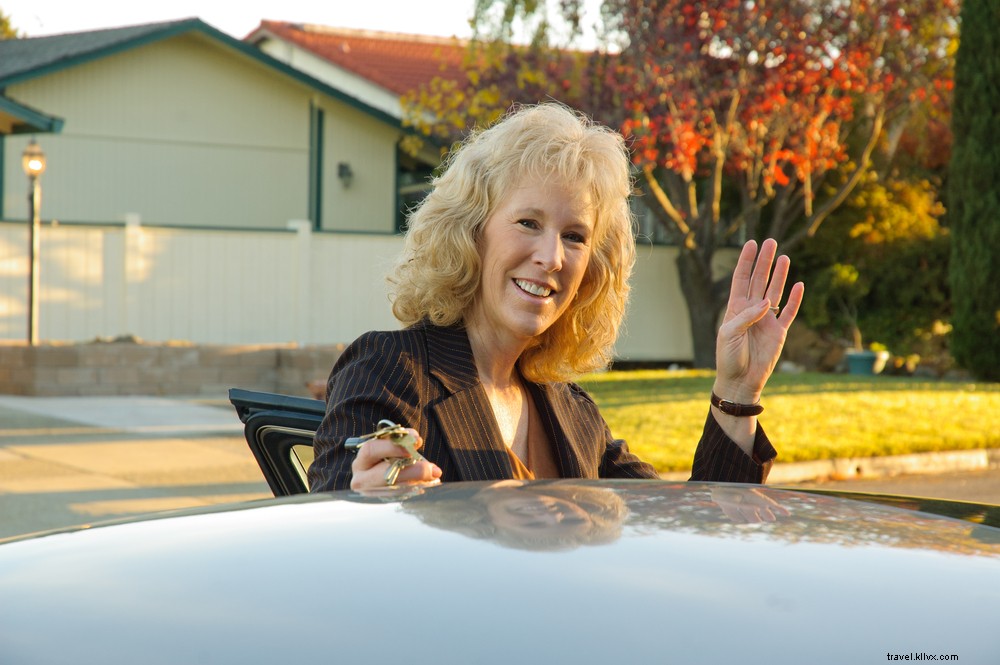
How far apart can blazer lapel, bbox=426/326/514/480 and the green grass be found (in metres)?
5.76

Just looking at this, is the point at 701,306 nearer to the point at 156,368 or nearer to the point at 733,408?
the point at 156,368

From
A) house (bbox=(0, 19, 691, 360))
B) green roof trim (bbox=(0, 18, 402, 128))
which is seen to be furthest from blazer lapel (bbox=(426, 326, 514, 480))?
green roof trim (bbox=(0, 18, 402, 128))

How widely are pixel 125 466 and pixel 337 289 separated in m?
8.53

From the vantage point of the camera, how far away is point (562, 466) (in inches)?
104

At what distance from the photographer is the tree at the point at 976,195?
1584 cm

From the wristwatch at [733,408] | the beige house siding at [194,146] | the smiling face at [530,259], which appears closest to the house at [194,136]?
the beige house siding at [194,146]

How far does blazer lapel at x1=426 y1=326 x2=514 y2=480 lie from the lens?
237 cm

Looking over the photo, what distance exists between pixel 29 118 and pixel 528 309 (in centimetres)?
1437

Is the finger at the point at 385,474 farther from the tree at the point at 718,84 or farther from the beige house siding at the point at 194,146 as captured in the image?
the beige house siding at the point at 194,146

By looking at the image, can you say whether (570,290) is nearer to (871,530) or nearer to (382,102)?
(871,530)

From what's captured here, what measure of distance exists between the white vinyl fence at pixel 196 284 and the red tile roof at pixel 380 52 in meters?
6.53

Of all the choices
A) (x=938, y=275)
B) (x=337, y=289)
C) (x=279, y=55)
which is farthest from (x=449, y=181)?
(x=279, y=55)

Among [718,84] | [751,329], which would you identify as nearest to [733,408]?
[751,329]

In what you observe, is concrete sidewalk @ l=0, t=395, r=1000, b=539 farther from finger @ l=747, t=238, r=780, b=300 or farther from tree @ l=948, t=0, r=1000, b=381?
tree @ l=948, t=0, r=1000, b=381
